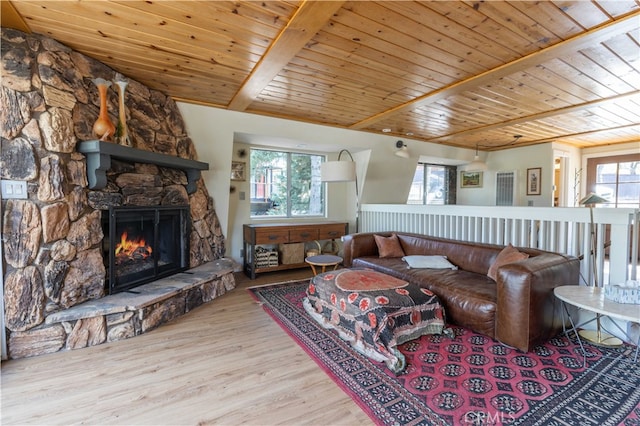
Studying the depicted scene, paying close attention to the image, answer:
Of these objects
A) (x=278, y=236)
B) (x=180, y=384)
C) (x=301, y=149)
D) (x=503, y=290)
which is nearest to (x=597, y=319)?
(x=503, y=290)

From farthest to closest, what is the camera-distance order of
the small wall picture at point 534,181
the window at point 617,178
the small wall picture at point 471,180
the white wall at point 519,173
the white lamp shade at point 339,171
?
the small wall picture at point 471,180 → the small wall picture at point 534,181 → the white wall at point 519,173 → the window at point 617,178 → the white lamp shade at point 339,171

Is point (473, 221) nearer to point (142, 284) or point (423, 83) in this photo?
point (423, 83)

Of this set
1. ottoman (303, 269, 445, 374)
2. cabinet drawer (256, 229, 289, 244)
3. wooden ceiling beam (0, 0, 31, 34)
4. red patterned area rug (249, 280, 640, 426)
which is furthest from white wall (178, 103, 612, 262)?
red patterned area rug (249, 280, 640, 426)

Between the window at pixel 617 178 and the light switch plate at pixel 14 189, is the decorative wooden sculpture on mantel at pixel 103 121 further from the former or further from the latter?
the window at pixel 617 178

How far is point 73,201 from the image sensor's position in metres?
2.43

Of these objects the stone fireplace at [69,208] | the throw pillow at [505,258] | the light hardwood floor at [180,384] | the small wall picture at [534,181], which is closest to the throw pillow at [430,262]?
the throw pillow at [505,258]

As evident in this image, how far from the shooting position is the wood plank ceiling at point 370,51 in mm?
1954

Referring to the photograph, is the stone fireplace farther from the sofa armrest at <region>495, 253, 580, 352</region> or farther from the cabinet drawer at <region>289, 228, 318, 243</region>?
the sofa armrest at <region>495, 253, 580, 352</region>

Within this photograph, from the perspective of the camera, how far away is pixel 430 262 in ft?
11.1

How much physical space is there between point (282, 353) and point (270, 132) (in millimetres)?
3018

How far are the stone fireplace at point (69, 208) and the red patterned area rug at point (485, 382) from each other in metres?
1.60

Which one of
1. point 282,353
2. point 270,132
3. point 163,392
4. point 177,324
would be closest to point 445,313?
point 282,353

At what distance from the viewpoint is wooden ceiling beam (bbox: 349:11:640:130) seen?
2050mm

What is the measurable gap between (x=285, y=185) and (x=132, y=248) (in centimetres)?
271
